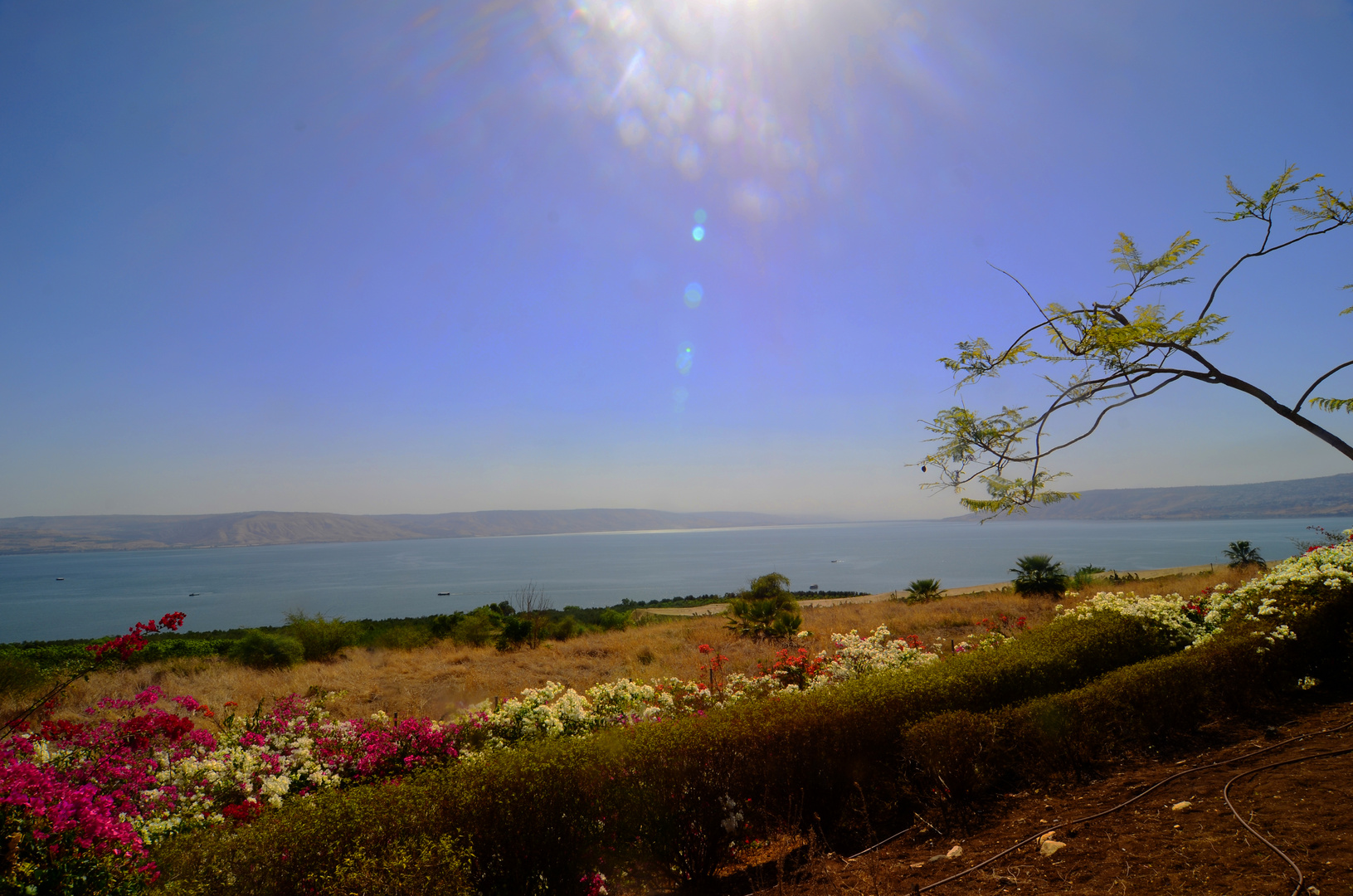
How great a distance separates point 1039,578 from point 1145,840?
19060mm

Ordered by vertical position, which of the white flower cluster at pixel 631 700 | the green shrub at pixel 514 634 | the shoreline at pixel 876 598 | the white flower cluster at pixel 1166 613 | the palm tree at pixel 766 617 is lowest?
the shoreline at pixel 876 598

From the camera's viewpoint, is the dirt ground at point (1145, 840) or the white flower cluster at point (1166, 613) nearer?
the dirt ground at point (1145, 840)

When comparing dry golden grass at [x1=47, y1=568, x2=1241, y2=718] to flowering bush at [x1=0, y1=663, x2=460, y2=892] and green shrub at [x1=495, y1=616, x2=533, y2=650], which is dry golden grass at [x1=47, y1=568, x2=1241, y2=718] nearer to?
green shrub at [x1=495, y1=616, x2=533, y2=650]

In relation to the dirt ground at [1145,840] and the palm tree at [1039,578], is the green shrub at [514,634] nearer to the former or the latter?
the dirt ground at [1145,840]

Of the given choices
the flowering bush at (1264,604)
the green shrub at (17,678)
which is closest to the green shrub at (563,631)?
the green shrub at (17,678)

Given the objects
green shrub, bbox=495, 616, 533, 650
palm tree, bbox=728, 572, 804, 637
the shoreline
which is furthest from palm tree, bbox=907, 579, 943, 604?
green shrub, bbox=495, 616, 533, 650

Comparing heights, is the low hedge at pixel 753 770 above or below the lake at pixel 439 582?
above

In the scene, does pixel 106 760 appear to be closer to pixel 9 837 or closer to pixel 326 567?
pixel 9 837

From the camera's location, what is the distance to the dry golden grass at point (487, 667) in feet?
33.6

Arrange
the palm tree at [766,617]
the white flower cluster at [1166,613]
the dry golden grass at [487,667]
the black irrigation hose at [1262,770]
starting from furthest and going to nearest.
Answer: the palm tree at [766,617]
the dry golden grass at [487,667]
the white flower cluster at [1166,613]
the black irrigation hose at [1262,770]

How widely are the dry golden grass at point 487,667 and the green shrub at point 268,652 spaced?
0.46m

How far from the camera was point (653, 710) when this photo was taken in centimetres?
568

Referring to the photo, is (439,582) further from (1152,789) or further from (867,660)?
(1152,789)

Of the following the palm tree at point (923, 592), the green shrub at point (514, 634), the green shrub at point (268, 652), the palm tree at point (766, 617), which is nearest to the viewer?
the palm tree at point (766, 617)
